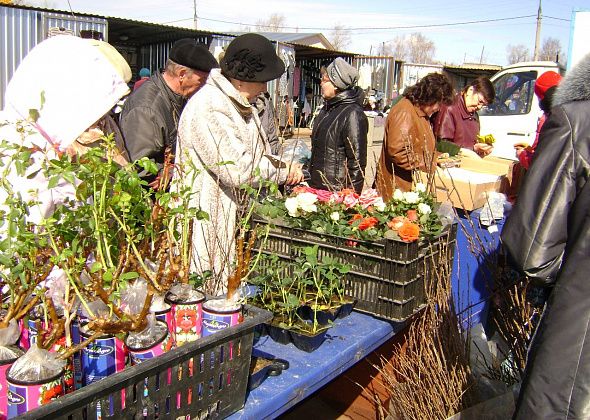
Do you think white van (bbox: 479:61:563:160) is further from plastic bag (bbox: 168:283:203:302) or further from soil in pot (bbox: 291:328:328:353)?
plastic bag (bbox: 168:283:203:302)

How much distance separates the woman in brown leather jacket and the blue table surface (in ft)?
5.86

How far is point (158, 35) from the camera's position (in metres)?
12.9

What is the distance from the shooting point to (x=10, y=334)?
3.79 ft

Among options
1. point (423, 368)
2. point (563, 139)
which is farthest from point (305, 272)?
point (563, 139)

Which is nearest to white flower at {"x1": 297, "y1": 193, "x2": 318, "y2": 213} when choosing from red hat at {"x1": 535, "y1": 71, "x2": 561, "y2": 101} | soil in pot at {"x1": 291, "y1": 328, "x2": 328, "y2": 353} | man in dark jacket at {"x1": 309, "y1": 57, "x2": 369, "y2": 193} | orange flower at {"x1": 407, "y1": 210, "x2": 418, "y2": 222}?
orange flower at {"x1": 407, "y1": 210, "x2": 418, "y2": 222}

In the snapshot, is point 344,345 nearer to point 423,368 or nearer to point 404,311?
point 404,311

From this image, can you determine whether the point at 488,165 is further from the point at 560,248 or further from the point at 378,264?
Result: the point at 560,248

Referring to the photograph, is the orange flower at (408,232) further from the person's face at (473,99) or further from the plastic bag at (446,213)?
the person's face at (473,99)

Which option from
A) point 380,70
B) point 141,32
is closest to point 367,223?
point 141,32

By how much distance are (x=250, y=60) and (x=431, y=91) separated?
180cm

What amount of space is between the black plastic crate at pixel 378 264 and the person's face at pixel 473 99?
136 inches

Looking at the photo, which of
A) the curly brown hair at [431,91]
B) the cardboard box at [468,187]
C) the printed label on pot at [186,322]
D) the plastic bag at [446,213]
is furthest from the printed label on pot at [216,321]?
the curly brown hair at [431,91]

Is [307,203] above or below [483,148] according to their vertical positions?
below

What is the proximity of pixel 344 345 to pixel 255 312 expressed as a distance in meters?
0.53
